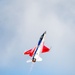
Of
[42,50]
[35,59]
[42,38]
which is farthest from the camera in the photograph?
[42,38]

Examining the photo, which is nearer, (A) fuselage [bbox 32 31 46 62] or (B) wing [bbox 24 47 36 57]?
(A) fuselage [bbox 32 31 46 62]

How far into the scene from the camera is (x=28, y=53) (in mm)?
149500

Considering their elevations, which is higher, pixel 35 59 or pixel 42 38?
pixel 42 38

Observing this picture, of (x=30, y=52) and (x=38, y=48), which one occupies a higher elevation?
(x=30, y=52)

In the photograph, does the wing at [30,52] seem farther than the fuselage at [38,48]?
Yes

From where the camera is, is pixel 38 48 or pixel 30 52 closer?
pixel 38 48

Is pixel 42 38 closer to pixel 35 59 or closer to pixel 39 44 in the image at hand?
pixel 39 44

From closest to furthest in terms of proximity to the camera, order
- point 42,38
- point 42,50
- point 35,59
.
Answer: point 35,59 < point 42,50 < point 42,38

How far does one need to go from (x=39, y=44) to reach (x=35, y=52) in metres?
10.2

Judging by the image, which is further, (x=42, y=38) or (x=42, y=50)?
(x=42, y=38)

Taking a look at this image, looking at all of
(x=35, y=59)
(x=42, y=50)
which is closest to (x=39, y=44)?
(x=42, y=50)

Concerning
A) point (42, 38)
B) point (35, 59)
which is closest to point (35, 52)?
point (35, 59)

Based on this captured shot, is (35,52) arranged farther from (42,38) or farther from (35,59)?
(42,38)

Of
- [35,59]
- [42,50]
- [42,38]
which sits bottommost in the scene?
[35,59]
